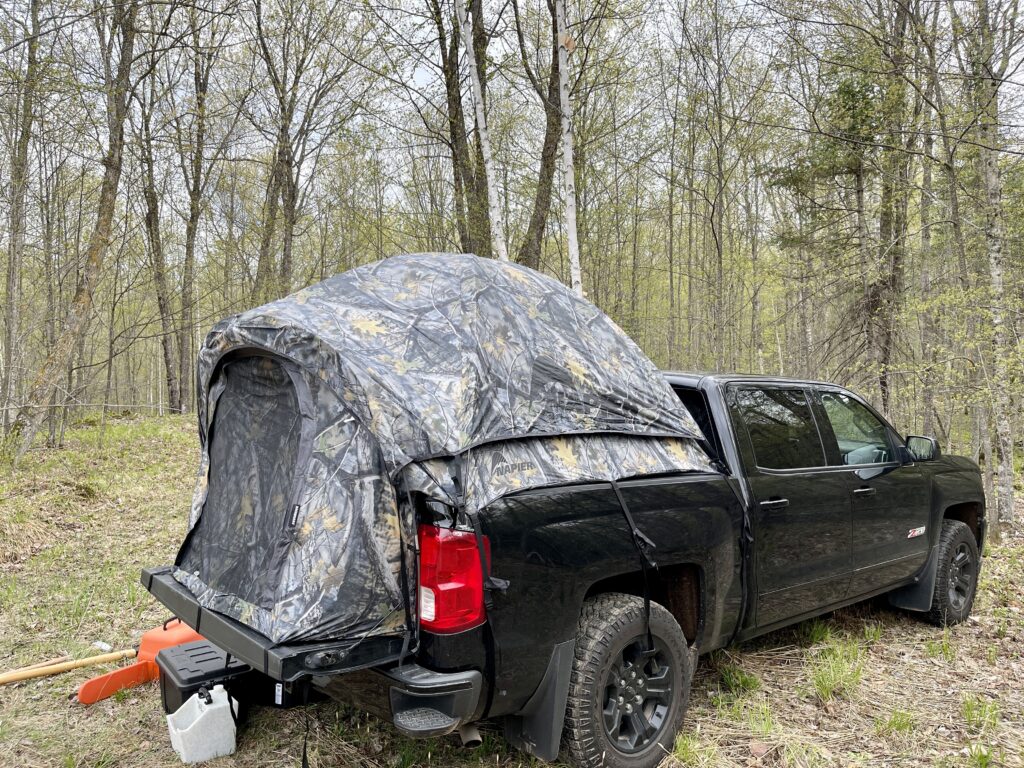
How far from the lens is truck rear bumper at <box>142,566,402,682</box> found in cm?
232

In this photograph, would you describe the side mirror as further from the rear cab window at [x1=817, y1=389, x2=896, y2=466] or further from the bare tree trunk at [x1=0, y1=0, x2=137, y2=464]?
the bare tree trunk at [x1=0, y1=0, x2=137, y2=464]

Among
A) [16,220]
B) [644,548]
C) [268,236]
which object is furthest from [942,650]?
[268,236]

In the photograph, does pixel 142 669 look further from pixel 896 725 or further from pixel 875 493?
pixel 875 493

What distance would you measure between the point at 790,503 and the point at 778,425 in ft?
1.59

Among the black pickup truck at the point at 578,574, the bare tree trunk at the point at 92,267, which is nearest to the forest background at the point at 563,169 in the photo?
the bare tree trunk at the point at 92,267

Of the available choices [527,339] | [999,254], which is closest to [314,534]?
[527,339]

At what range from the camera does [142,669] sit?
3.97 meters

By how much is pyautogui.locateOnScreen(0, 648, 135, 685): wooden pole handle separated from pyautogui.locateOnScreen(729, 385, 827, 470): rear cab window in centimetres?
406

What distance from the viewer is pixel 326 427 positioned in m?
2.67

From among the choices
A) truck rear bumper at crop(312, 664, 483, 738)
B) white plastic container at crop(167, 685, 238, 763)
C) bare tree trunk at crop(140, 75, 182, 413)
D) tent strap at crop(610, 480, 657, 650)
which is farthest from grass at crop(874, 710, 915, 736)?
bare tree trunk at crop(140, 75, 182, 413)

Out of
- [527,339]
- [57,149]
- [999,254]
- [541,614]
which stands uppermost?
[57,149]

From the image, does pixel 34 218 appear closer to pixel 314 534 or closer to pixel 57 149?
pixel 57 149

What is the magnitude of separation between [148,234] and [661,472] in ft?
54.3

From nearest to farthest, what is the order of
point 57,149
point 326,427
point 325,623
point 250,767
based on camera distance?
1. point 325,623
2. point 326,427
3. point 250,767
4. point 57,149
